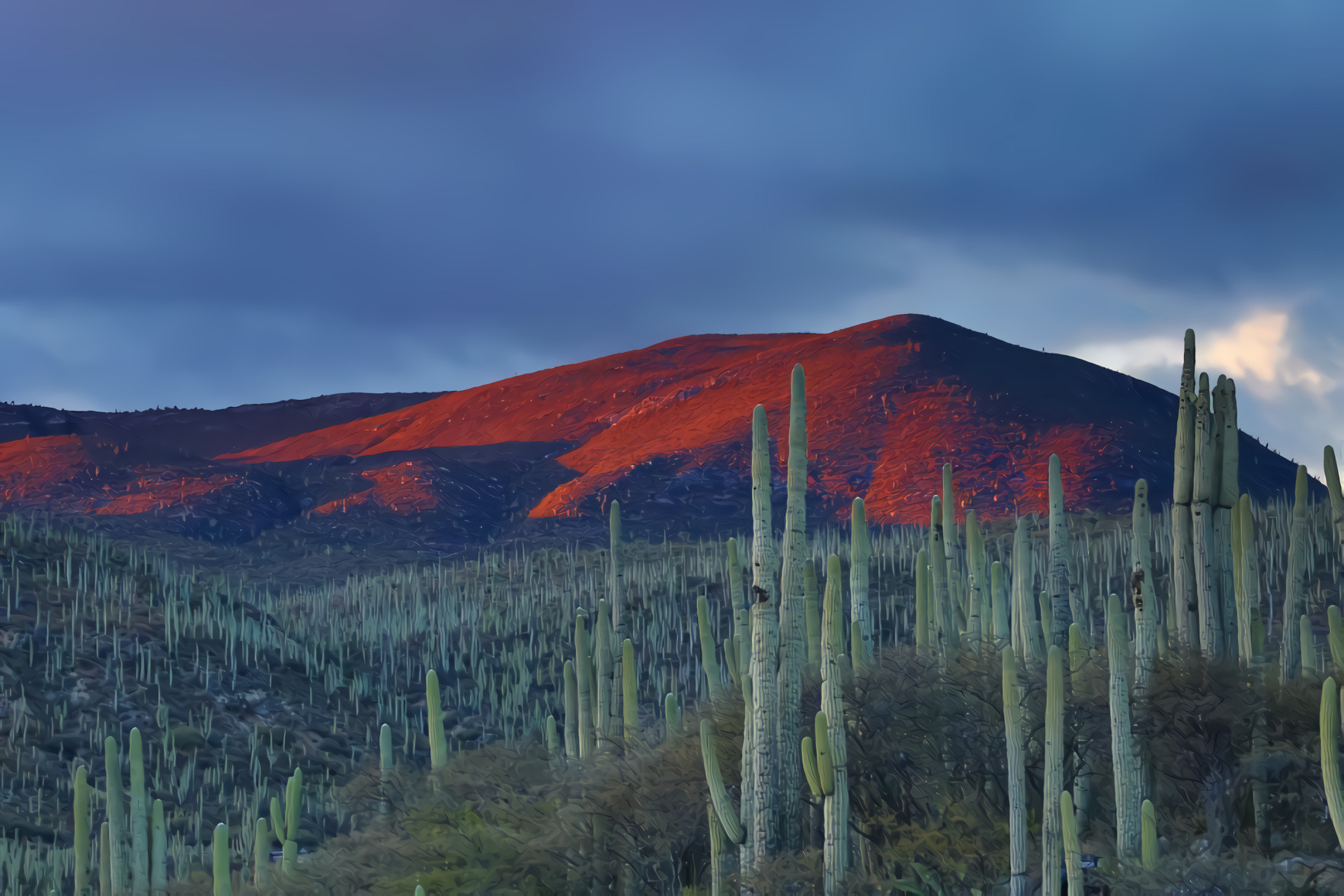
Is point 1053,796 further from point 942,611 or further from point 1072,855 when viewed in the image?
point 942,611

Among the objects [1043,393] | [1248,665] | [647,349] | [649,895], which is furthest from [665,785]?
[647,349]

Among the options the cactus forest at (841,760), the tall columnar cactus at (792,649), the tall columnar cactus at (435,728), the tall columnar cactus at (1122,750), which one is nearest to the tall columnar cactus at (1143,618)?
the cactus forest at (841,760)

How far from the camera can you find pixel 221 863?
395 inches

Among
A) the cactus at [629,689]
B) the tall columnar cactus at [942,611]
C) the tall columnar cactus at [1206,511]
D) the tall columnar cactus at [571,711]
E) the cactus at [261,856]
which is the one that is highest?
the tall columnar cactus at [1206,511]

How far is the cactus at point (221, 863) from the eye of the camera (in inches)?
391

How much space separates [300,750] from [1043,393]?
35584 mm

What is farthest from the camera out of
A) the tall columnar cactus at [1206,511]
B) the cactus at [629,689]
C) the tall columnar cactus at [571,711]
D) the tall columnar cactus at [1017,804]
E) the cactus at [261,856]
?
the tall columnar cactus at [571,711]

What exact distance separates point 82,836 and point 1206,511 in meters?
10.3

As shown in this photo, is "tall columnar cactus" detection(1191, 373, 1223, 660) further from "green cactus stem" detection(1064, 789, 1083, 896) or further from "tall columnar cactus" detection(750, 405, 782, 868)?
"tall columnar cactus" detection(750, 405, 782, 868)

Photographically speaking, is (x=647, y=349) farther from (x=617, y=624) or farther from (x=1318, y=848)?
(x=1318, y=848)

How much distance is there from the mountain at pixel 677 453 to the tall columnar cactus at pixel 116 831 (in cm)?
2989

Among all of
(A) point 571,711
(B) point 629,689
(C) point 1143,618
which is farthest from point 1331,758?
(A) point 571,711

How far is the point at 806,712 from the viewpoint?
33.8ft

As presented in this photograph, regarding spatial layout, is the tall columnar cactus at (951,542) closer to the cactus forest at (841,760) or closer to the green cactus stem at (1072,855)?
the cactus forest at (841,760)
